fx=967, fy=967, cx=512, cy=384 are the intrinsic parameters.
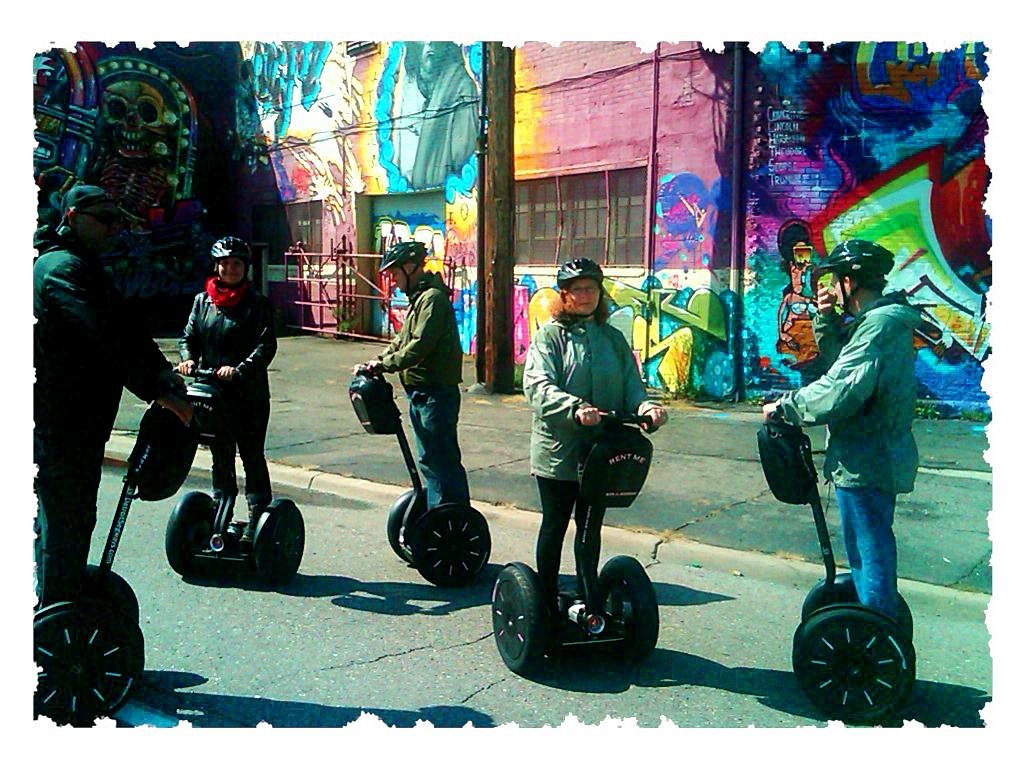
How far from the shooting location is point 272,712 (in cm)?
405

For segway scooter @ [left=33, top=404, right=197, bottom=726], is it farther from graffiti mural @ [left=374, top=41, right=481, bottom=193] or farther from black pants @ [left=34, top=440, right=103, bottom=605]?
graffiti mural @ [left=374, top=41, right=481, bottom=193]

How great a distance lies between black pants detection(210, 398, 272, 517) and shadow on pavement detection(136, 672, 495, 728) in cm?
172

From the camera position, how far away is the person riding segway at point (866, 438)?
12.7 ft

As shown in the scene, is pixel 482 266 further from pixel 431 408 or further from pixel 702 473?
pixel 431 408

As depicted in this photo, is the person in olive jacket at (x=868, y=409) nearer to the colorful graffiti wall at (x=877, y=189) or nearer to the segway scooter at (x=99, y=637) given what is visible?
the segway scooter at (x=99, y=637)

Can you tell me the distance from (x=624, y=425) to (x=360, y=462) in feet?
17.7

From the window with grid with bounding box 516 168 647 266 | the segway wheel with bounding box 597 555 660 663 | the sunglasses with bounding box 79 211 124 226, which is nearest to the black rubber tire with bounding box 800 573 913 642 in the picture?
the segway wheel with bounding box 597 555 660 663

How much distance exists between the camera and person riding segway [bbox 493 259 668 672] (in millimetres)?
4125

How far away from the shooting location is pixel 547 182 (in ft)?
47.4

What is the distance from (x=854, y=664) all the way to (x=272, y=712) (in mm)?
2408

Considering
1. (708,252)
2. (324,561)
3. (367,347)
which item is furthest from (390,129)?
(324,561)

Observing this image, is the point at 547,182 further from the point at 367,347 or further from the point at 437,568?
the point at 437,568

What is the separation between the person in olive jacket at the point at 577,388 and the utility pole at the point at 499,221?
813 cm

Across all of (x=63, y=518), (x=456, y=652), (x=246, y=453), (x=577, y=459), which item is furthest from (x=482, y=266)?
(x=63, y=518)
